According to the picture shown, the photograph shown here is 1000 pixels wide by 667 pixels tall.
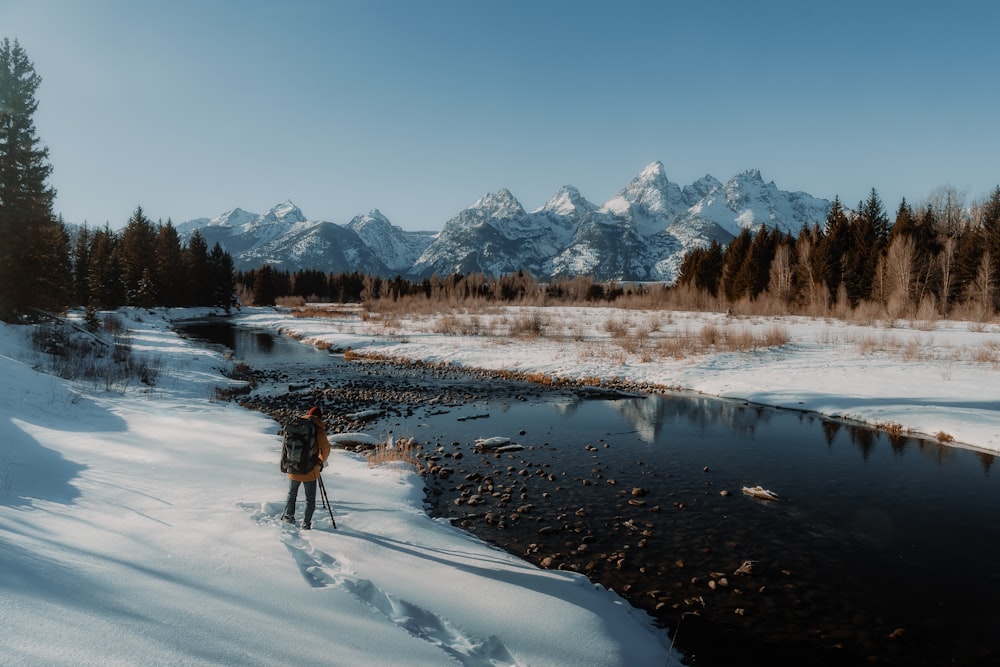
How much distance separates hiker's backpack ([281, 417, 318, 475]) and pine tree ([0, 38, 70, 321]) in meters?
31.1

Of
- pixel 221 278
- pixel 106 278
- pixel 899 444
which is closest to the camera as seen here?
pixel 899 444

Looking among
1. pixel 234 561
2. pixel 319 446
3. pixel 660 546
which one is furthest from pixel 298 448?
pixel 660 546

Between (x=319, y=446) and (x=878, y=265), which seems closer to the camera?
(x=319, y=446)

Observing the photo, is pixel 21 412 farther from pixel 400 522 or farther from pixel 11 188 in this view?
pixel 11 188

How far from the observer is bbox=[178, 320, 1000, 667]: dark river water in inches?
240

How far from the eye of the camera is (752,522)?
891cm

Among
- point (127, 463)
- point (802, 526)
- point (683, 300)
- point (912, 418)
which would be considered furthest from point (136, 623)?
point (683, 300)

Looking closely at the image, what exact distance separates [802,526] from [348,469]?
346 inches

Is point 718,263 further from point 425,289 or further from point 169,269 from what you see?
point 169,269

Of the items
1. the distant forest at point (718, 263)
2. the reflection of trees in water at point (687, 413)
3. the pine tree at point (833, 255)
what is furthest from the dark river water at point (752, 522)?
the pine tree at point (833, 255)

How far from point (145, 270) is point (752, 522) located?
74755 millimetres

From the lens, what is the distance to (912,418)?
1498 cm

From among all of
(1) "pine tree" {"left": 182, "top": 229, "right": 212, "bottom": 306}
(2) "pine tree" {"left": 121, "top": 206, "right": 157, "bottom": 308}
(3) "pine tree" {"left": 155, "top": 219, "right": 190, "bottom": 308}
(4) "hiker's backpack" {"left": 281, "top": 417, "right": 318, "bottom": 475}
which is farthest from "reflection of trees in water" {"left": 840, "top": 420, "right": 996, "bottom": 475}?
(1) "pine tree" {"left": 182, "top": 229, "right": 212, "bottom": 306}

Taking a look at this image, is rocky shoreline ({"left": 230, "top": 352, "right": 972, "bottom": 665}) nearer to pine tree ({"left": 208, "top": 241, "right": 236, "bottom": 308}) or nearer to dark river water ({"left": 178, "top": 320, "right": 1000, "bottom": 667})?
dark river water ({"left": 178, "top": 320, "right": 1000, "bottom": 667})
